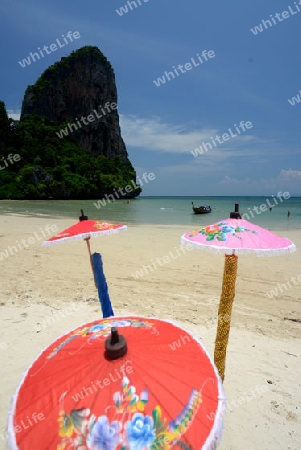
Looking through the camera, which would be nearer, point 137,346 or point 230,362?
point 137,346

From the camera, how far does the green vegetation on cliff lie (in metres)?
54.1

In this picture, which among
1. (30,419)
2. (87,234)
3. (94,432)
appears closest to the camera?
(94,432)

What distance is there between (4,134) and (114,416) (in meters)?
74.3

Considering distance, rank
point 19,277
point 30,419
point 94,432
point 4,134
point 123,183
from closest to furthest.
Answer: point 94,432
point 30,419
point 19,277
point 4,134
point 123,183

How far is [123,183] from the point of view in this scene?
7662 centimetres

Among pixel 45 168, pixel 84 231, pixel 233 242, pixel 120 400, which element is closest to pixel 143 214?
pixel 84 231

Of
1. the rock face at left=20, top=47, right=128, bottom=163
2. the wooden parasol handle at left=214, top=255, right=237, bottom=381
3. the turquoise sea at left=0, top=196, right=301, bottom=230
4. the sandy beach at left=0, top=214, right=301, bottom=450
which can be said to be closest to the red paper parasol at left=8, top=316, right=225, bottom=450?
the wooden parasol handle at left=214, top=255, right=237, bottom=381

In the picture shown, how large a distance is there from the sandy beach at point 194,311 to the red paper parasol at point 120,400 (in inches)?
89.4

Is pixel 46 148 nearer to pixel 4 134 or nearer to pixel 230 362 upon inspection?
pixel 4 134

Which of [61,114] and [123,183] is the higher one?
[61,114]

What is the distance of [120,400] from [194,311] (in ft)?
15.1

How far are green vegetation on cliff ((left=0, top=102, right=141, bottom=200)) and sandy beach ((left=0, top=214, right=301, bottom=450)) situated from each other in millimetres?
50550

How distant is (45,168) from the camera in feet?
194

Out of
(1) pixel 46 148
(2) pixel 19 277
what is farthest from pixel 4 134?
(2) pixel 19 277
